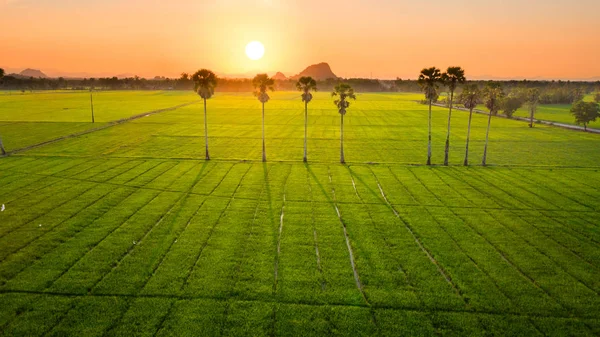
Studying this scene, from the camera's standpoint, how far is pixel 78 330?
19.4m

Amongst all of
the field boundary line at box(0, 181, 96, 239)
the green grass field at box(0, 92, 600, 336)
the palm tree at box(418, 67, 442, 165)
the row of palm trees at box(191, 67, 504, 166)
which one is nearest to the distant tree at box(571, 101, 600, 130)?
the green grass field at box(0, 92, 600, 336)

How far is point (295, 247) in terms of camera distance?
29.1 metres

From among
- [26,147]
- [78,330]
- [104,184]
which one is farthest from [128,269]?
[26,147]

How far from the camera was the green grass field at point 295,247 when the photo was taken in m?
20.7

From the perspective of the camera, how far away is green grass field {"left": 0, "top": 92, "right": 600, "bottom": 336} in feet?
67.8

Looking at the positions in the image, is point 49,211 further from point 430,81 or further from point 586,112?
point 586,112

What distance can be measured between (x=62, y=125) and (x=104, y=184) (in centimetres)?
6915

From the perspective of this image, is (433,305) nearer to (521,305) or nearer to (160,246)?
(521,305)

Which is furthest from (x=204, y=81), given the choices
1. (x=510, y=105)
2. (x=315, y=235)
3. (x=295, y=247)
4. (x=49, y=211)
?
(x=510, y=105)

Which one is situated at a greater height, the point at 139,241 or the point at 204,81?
the point at 204,81

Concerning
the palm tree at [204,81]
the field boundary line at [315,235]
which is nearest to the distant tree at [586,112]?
the field boundary line at [315,235]

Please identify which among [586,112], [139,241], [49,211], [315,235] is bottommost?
[139,241]

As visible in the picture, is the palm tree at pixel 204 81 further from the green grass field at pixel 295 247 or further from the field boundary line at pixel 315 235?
the field boundary line at pixel 315 235

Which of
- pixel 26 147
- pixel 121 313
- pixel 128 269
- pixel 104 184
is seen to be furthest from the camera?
pixel 26 147
